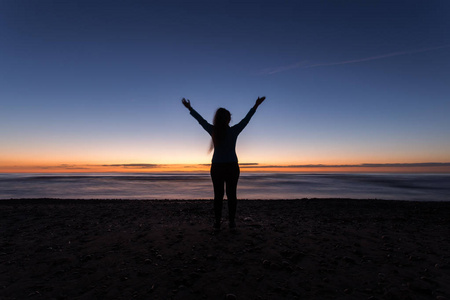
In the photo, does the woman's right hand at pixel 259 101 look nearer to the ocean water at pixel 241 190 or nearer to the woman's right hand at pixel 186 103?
the woman's right hand at pixel 186 103

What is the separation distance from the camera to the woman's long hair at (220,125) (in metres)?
5.33

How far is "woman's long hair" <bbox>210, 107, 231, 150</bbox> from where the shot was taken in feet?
17.5
